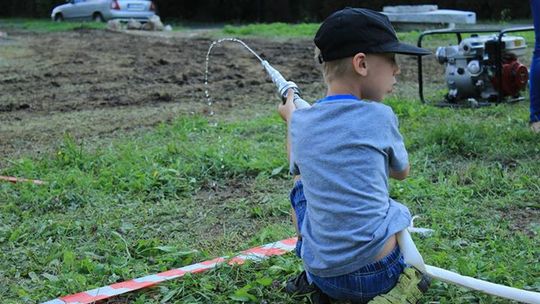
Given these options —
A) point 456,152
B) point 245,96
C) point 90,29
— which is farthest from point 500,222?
point 90,29

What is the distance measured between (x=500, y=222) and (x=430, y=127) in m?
2.26

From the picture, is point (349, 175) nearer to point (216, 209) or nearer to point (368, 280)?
point (368, 280)

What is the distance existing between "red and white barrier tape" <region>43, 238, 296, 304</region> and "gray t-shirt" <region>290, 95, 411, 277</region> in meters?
0.83

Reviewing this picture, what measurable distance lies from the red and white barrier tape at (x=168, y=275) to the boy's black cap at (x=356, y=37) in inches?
46.3

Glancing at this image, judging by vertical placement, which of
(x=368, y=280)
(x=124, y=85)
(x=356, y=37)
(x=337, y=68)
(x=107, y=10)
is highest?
(x=356, y=37)

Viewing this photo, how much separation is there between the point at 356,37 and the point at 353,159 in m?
0.40

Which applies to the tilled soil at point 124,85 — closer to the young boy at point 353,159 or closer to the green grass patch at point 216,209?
the green grass patch at point 216,209

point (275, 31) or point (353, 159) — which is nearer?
point (353, 159)

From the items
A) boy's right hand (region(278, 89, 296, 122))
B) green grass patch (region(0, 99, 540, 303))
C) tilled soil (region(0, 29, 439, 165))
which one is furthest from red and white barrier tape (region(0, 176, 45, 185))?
boy's right hand (region(278, 89, 296, 122))

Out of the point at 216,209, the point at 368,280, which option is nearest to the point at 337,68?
the point at 368,280

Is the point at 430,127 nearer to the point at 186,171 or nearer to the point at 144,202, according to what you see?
the point at 186,171

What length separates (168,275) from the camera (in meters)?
3.22

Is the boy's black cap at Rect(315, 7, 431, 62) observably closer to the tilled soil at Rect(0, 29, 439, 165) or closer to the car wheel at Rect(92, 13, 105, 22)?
the tilled soil at Rect(0, 29, 439, 165)

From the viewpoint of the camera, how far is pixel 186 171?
4887 millimetres
